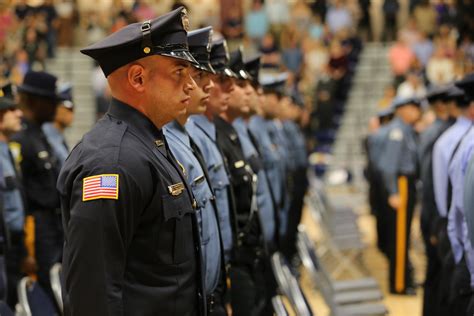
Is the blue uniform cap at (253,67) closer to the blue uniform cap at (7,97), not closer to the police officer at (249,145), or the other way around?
the police officer at (249,145)

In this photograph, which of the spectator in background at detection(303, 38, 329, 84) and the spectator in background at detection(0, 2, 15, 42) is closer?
the spectator in background at detection(303, 38, 329, 84)

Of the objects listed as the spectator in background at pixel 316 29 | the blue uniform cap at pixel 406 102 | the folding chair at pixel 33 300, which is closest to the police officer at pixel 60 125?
the folding chair at pixel 33 300

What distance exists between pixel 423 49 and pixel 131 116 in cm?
1600

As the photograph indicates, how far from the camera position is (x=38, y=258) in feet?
18.3

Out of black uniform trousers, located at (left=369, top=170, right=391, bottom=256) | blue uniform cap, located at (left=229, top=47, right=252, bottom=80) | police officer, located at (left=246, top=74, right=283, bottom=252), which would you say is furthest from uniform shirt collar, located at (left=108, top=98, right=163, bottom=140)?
black uniform trousers, located at (left=369, top=170, right=391, bottom=256)

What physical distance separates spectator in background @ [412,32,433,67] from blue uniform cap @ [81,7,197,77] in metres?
15.6

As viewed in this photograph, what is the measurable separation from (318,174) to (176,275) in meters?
12.9

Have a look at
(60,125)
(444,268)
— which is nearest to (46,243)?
(60,125)

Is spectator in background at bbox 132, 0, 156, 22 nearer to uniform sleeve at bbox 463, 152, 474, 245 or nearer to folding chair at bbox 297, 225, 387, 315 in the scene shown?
folding chair at bbox 297, 225, 387, 315

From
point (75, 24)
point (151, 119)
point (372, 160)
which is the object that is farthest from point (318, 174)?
point (151, 119)

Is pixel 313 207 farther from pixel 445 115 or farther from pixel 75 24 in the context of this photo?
pixel 75 24

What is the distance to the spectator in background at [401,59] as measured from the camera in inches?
677

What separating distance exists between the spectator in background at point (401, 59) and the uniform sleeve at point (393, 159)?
28.0ft

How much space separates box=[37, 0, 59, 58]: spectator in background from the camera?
720 inches
